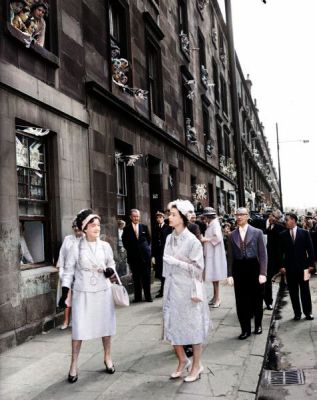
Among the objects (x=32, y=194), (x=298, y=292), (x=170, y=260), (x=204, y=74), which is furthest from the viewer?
(x=204, y=74)

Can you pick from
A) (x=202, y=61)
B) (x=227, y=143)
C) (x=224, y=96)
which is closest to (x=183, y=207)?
(x=202, y=61)

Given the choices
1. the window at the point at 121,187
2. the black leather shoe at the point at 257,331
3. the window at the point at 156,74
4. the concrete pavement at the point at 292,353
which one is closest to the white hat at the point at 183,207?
the concrete pavement at the point at 292,353

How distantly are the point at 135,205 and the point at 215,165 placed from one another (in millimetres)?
11883

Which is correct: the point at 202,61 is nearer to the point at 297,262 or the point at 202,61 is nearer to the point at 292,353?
the point at 297,262

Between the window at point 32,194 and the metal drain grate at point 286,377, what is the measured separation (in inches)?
156

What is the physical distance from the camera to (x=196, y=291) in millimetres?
4305

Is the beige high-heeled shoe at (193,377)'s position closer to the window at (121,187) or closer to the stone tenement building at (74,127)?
the stone tenement building at (74,127)

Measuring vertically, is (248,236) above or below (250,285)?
above

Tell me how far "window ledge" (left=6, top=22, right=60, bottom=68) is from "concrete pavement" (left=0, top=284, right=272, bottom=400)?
14.5ft

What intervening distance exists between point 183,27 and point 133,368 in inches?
626

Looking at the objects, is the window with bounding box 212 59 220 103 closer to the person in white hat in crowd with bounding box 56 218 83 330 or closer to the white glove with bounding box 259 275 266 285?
the person in white hat in crowd with bounding box 56 218 83 330

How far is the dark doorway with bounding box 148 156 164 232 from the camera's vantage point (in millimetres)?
13352

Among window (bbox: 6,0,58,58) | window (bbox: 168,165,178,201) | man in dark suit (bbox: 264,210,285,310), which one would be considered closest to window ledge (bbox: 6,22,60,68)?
window (bbox: 6,0,58,58)

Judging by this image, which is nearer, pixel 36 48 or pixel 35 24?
pixel 36 48
